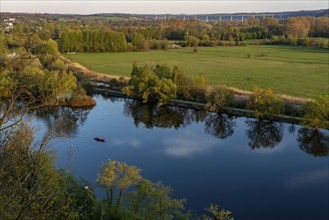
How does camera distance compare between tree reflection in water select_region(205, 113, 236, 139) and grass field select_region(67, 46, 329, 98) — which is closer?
tree reflection in water select_region(205, 113, 236, 139)

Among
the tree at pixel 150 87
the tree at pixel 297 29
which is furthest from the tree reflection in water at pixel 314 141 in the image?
the tree at pixel 297 29

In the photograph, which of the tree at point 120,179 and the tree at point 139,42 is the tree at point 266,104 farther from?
the tree at point 139,42

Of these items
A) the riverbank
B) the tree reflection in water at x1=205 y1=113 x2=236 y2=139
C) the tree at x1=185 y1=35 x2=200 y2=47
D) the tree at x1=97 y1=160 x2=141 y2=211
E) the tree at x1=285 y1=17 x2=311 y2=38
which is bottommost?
the tree reflection in water at x1=205 y1=113 x2=236 y2=139

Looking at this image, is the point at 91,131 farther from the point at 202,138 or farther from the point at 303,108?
the point at 303,108

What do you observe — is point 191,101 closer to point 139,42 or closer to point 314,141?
point 314,141

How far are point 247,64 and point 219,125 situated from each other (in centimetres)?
3024

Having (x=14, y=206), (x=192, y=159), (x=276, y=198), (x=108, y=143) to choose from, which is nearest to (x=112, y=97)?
(x=108, y=143)

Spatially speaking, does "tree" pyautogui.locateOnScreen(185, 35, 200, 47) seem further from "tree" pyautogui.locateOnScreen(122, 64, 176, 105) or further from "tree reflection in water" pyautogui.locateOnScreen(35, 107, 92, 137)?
"tree reflection in water" pyautogui.locateOnScreen(35, 107, 92, 137)

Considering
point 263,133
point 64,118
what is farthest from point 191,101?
point 64,118

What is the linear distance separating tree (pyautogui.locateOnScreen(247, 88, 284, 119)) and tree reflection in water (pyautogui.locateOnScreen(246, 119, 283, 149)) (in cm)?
66

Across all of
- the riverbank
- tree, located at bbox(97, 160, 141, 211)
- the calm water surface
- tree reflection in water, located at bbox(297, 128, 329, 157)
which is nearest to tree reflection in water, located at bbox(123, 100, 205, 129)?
the calm water surface

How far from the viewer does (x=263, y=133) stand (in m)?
26.6

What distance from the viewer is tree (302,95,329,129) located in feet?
85.3

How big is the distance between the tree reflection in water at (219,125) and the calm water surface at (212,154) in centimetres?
8
